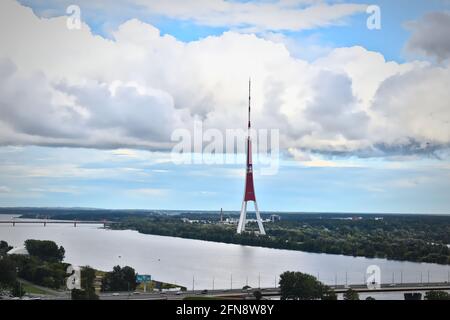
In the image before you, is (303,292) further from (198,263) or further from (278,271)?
(198,263)

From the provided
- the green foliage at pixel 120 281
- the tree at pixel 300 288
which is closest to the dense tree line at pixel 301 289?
the tree at pixel 300 288

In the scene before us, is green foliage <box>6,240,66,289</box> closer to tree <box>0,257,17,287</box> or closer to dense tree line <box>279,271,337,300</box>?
tree <box>0,257,17,287</box>

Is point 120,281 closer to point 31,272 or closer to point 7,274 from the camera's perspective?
point 31,272

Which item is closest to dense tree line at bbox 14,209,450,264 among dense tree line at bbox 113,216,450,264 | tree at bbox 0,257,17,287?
dense tree line at bbox 113,216,450,264

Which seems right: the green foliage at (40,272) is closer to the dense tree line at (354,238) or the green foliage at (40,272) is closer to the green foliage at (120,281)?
the green foliage at (120,281)

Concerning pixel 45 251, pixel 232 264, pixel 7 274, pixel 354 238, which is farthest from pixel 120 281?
pixel 354 238
